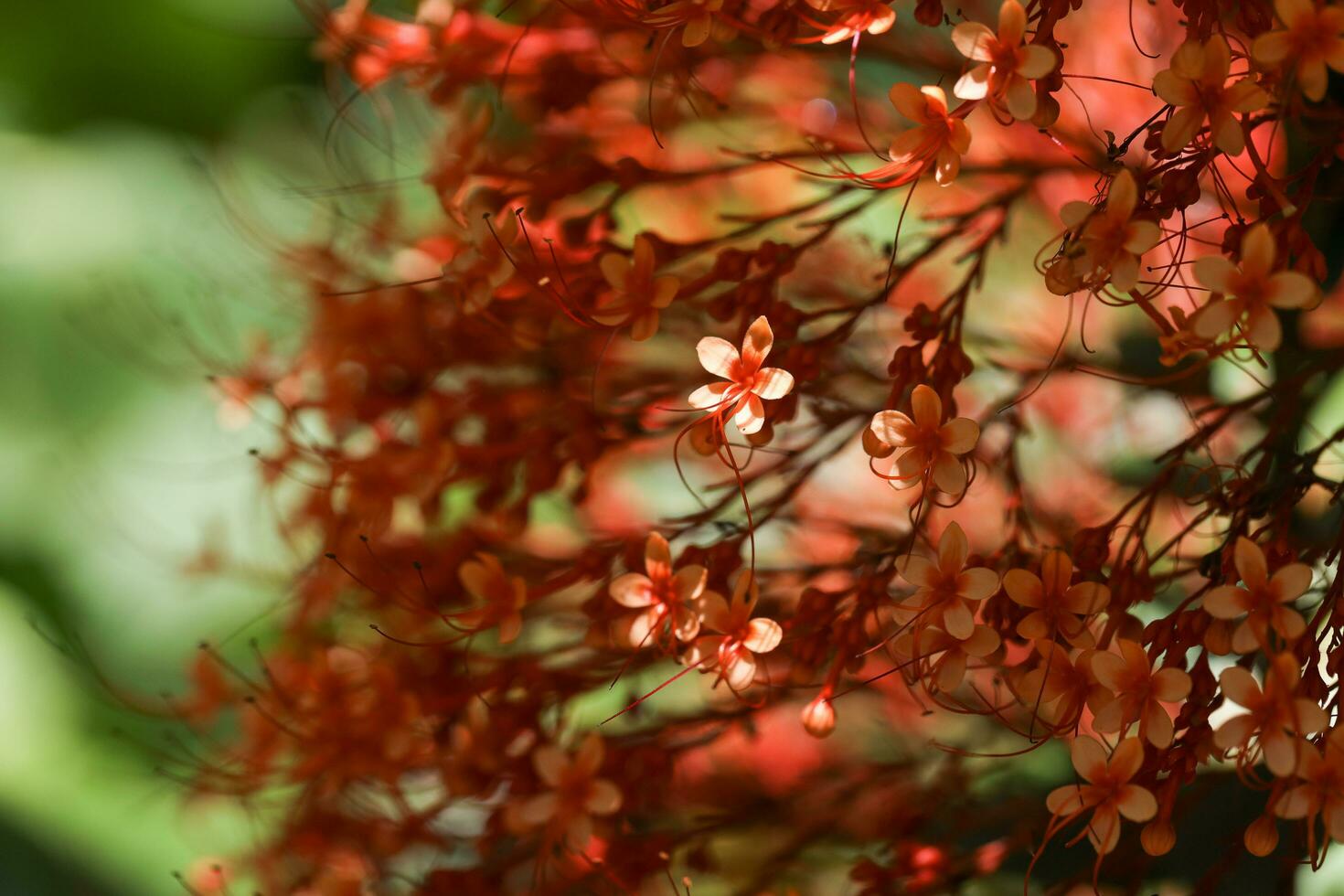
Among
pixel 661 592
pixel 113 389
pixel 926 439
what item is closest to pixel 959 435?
pixel 926 439

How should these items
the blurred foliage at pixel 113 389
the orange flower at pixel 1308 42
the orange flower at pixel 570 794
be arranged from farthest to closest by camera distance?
the blurred foliage at pixel 113 389 < the orange flower at pixel 570 794 < the orange flower at pixel 1308 42

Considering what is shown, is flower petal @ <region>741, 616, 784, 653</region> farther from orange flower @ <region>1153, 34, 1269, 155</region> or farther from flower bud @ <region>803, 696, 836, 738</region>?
orange flower @ <region>1153, 34, 1269, 155</region>

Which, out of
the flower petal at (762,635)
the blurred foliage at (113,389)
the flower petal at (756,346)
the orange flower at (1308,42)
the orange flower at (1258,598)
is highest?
the orange flower at (1308,42)

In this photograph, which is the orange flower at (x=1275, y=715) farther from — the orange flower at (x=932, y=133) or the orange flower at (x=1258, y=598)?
the orange flower at (x=932, y=133)

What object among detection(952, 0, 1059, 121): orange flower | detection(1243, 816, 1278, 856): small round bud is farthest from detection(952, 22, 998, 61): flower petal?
detection(1243, 816, 1278, 856): small round bud

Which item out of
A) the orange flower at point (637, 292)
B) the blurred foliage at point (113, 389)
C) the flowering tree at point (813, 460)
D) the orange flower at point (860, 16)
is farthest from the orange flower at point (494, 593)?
the blurred foliage at point (113, 389)
